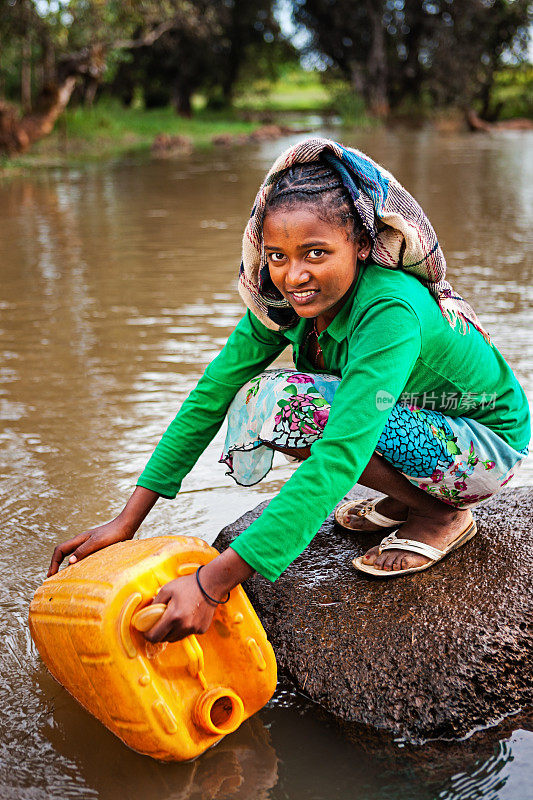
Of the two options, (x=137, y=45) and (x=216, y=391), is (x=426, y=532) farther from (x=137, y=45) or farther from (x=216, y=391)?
(x=137, y=45)

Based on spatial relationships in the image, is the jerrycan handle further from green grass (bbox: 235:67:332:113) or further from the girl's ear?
green grass (bbox: 235:67:332:113)

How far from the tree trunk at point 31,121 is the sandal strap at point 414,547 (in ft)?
45.2

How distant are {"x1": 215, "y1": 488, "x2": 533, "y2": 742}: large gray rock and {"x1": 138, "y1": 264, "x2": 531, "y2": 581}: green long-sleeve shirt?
36 centimetres

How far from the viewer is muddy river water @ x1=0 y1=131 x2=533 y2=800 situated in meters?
1.64

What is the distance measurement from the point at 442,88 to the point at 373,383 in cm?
2659

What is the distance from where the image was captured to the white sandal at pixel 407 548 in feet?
6.67

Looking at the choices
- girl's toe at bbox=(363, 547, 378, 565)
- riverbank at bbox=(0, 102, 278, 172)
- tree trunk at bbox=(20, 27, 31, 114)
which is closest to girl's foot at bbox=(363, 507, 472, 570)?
girl's toe at bbox=(363, 547, 378, 565)

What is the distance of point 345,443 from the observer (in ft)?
5.43

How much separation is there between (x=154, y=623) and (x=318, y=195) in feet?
3.08

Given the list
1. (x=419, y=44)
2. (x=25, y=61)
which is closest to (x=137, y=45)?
(x=25, y=61)

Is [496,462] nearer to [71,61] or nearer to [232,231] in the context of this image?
[232,231]

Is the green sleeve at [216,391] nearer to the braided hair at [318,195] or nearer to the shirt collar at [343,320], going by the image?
the shirt collar at [343,320]

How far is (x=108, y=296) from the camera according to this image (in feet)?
17.0

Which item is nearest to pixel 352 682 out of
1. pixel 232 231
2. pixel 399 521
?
pixel 399 521
